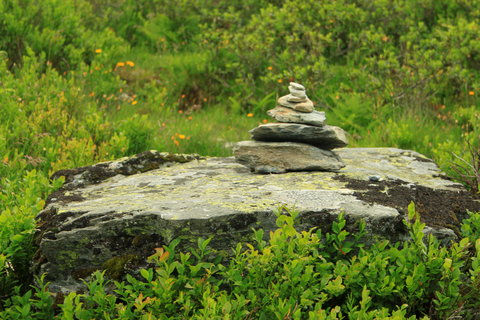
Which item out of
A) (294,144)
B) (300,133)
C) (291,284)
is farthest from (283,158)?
(291,284)

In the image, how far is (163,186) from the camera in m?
4.58

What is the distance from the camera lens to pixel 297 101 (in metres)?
5.23

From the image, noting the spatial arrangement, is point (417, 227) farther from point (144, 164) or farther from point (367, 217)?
point (144, 164)

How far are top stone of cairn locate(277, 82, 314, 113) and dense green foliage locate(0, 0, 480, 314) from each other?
1819mm

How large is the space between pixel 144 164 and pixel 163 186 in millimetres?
930

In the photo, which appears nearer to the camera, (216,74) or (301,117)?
(301,117)

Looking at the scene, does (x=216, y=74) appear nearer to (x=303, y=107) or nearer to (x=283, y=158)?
(x=303, y=107)

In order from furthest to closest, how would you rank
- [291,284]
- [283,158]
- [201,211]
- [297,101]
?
[297,101] < [283,158] < [201,211] < [291,284]

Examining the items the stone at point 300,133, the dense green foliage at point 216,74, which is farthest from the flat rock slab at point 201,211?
the dense green foliage at point 216,74

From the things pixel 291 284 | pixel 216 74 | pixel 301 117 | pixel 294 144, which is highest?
pixel 301 117

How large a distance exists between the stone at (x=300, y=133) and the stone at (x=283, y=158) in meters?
0.09

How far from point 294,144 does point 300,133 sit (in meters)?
0.12

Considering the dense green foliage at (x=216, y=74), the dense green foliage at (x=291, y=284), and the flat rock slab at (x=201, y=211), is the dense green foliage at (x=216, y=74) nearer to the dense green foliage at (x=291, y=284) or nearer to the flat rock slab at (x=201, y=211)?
the flat rock slab at (x=201, y=211)

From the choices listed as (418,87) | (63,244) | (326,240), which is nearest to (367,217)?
(326,240)
